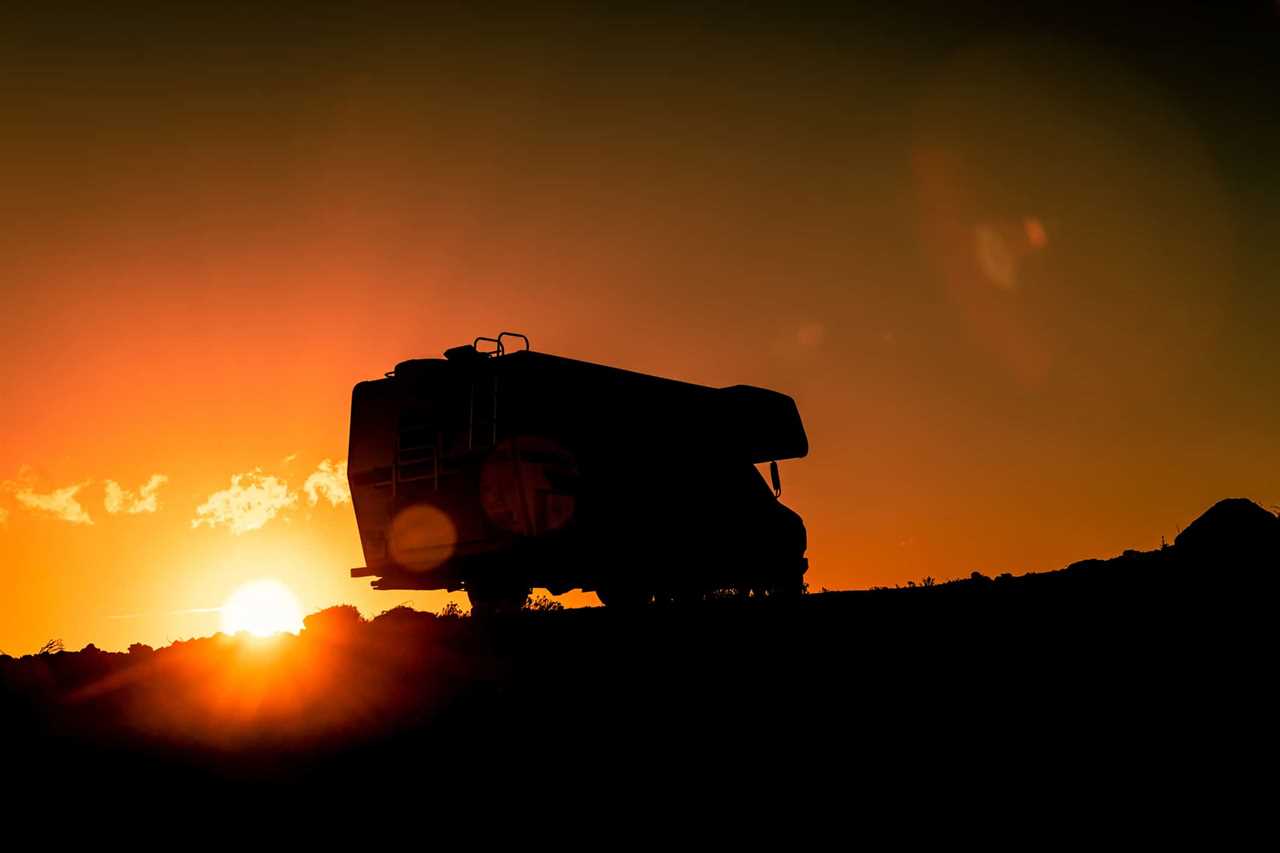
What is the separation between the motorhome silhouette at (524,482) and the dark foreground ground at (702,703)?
373cm

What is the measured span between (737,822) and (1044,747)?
61.6 inches

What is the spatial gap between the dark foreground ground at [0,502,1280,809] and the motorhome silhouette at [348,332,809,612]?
373cm

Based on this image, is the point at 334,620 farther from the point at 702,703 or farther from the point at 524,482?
the point at 702,703

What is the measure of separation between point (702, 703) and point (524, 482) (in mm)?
5779

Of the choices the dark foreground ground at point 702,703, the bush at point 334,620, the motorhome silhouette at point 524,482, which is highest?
the motorhome silhouette at point 524,482

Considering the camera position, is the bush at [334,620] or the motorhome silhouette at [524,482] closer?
the bush at [334,620]

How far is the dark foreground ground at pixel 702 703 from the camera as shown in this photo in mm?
4453

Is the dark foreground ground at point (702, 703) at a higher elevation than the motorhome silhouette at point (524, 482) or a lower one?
lower

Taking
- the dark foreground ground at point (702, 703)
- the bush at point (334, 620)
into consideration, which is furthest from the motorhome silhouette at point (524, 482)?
the dark foreground ground at point (702, 703)

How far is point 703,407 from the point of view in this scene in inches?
554

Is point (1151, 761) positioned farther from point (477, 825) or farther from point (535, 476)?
point (535, 476)

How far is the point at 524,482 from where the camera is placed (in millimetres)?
10797

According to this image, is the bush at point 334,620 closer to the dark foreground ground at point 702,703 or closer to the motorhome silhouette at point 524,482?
the dark foreground ground at point 702,703

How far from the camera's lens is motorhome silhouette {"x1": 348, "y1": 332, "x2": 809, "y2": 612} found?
10.9 meters
